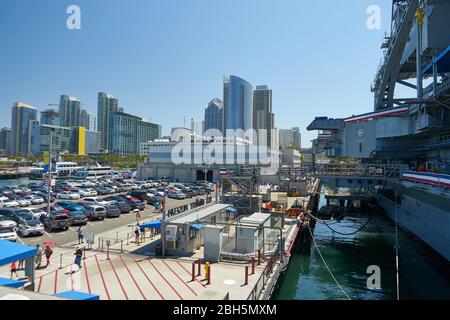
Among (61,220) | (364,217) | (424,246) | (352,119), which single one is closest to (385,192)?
(364,217)

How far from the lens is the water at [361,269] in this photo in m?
18.9

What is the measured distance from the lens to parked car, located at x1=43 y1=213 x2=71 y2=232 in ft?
91.2

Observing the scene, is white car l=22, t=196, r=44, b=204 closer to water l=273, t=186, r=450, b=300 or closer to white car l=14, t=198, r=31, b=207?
white car l=14, t=198, r=31, b=207

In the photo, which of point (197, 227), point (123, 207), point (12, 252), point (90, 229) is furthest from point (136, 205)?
point (12, 252)

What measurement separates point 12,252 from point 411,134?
133 feet

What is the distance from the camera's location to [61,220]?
2806cm

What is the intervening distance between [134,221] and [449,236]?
2822 cm

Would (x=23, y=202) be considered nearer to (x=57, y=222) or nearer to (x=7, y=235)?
(x=57, y=222)

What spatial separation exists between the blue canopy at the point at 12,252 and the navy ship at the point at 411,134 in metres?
24.4

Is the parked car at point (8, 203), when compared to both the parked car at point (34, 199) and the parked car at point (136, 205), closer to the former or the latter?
the parked car at point (34, 199)

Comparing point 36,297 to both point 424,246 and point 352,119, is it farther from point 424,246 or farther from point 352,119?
point 352,119

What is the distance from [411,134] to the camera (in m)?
37.8

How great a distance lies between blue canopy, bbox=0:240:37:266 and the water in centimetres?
1268
